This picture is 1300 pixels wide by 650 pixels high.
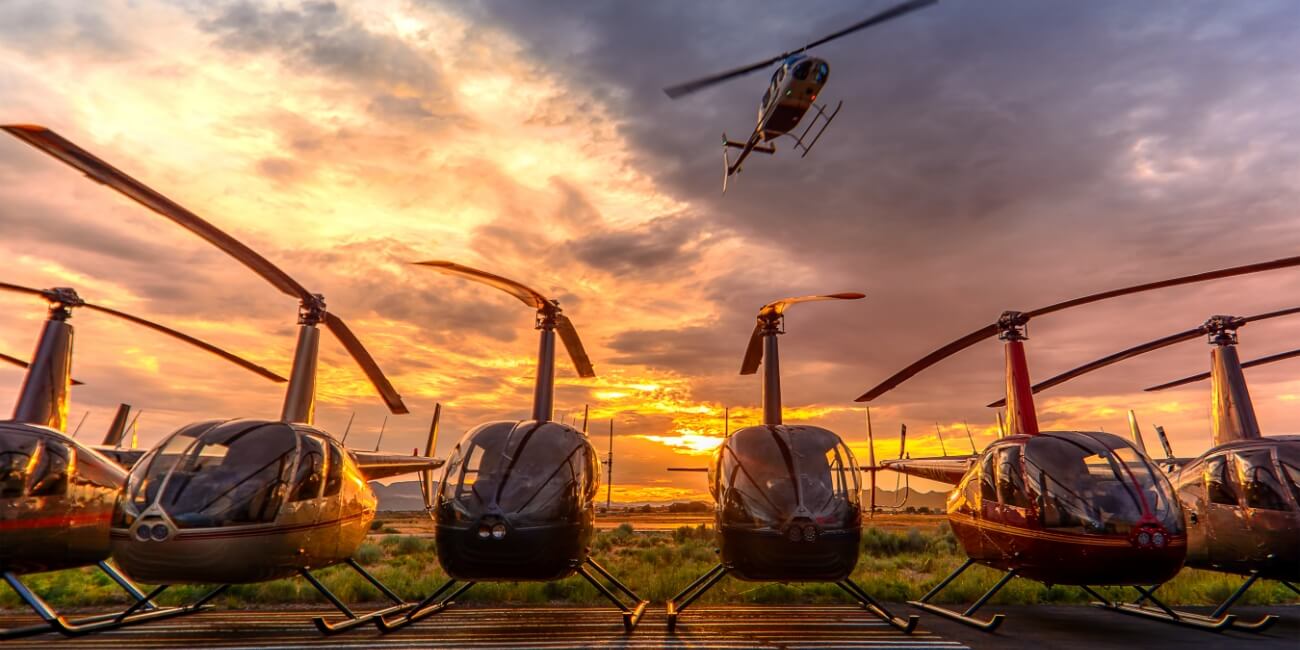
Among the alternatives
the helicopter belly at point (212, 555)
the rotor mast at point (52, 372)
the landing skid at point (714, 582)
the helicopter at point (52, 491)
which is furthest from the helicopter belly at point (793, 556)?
the rotor mast at point (52, 372)

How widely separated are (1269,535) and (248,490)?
16251mm

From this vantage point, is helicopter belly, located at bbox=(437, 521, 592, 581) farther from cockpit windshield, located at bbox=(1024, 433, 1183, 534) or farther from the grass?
cockpit windshield, located at bbox=(1024, 433, 1183, 534)

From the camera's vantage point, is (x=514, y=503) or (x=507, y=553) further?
(x=514, y=503)


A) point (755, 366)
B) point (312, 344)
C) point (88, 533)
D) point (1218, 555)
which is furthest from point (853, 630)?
point (88, 533)

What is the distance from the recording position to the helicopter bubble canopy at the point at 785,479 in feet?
31.6

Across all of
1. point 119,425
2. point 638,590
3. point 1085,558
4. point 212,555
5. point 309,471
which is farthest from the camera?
point 119,425

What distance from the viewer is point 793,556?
9.34 meters

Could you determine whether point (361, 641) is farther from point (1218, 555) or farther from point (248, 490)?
point (1218, 555)

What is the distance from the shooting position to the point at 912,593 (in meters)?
14.4

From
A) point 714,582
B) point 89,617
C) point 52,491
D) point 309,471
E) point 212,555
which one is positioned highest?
point 309,471

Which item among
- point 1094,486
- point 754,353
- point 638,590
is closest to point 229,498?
point 638,590

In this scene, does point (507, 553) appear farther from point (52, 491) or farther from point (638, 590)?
point (52, 491)

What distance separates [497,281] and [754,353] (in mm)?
6422

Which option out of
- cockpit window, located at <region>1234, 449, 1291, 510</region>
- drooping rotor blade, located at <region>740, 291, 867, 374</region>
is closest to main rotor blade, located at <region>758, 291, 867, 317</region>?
→ drooping rotor blade, located at <region>740, 291, 867, 374</region>
